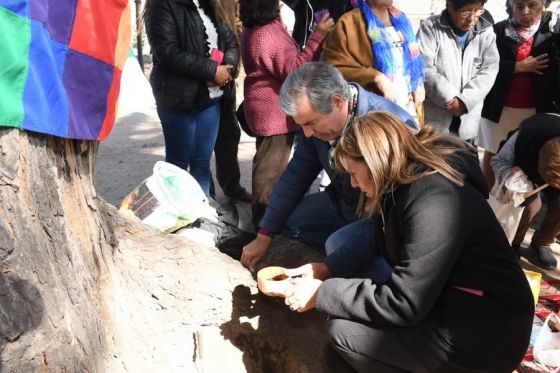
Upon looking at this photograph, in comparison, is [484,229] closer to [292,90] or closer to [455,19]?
[292,90]

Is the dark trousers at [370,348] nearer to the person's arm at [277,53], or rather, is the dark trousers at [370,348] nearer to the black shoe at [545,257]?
the person's arm at [277,53]

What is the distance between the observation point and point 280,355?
2.14 m

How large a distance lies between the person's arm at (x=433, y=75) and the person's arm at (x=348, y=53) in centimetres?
62

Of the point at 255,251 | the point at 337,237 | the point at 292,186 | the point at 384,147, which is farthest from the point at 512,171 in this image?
the point at 384,147

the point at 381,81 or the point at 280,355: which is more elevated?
the point at 381,81

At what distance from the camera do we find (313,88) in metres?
2.04

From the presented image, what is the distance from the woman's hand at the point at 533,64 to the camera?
348 centimetres

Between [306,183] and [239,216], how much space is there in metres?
0.68

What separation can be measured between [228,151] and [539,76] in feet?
6.94

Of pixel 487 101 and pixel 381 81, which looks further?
pixel 487 101

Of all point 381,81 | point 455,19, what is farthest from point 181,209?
point 455,19

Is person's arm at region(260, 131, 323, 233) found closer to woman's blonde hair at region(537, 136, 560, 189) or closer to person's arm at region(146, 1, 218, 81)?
person's arm at region(146, 1, 218, 81)

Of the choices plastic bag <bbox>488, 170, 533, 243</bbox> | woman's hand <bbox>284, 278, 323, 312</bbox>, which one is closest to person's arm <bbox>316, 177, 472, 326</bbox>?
woman's hand <bbox>284, 278, 323, 312</bbox>

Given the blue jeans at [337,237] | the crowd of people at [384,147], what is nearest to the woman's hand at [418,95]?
the crowd of people at [384,147]
